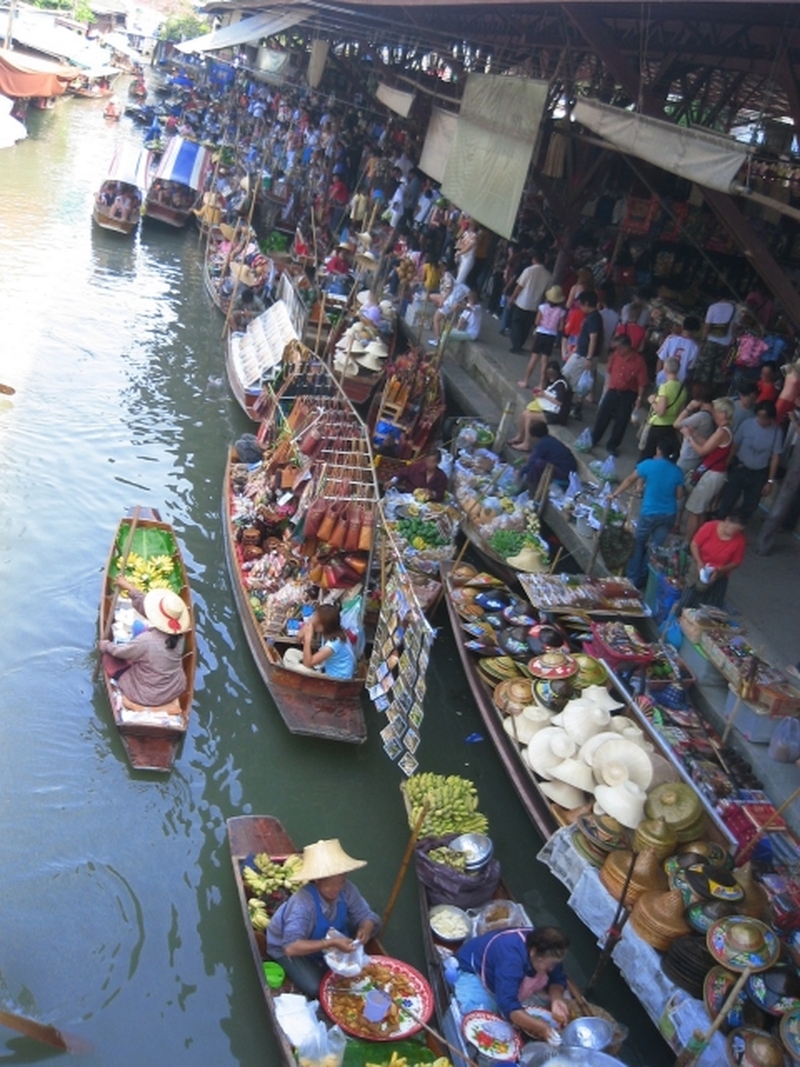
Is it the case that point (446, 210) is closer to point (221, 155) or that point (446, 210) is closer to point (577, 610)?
point (577, 610)

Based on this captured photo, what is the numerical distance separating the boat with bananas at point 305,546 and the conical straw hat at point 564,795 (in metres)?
1.46

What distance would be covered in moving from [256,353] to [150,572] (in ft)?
20.8

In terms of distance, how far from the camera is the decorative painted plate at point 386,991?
5262 millimetres

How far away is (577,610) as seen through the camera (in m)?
8.69

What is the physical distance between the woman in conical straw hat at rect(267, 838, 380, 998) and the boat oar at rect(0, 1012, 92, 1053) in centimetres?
106

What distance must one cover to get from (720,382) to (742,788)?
5748mm

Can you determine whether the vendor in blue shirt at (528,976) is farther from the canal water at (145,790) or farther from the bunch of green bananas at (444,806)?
the bunch of green bananas at (444,806)

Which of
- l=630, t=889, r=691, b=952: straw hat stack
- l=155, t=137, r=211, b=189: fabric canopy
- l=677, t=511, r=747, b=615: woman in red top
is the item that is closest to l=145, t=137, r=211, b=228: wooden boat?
l=155, t=137, r=211, b=189: fabric canopy

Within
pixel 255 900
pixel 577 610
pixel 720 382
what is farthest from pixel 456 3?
pixel 255 900

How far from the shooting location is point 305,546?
8789mm

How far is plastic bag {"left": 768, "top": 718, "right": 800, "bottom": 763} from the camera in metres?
7.00

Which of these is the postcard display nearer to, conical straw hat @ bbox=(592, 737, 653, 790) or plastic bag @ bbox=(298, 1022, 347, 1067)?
conical straw hat @ bbox=(592, 737, 653, 790)

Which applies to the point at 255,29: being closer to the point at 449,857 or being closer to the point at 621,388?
the point at 621,388

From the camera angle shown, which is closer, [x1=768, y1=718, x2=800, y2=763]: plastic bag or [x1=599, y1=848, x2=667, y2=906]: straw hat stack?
[x1=599, y1=848, x2=667, y2=906]: straw hat stack
